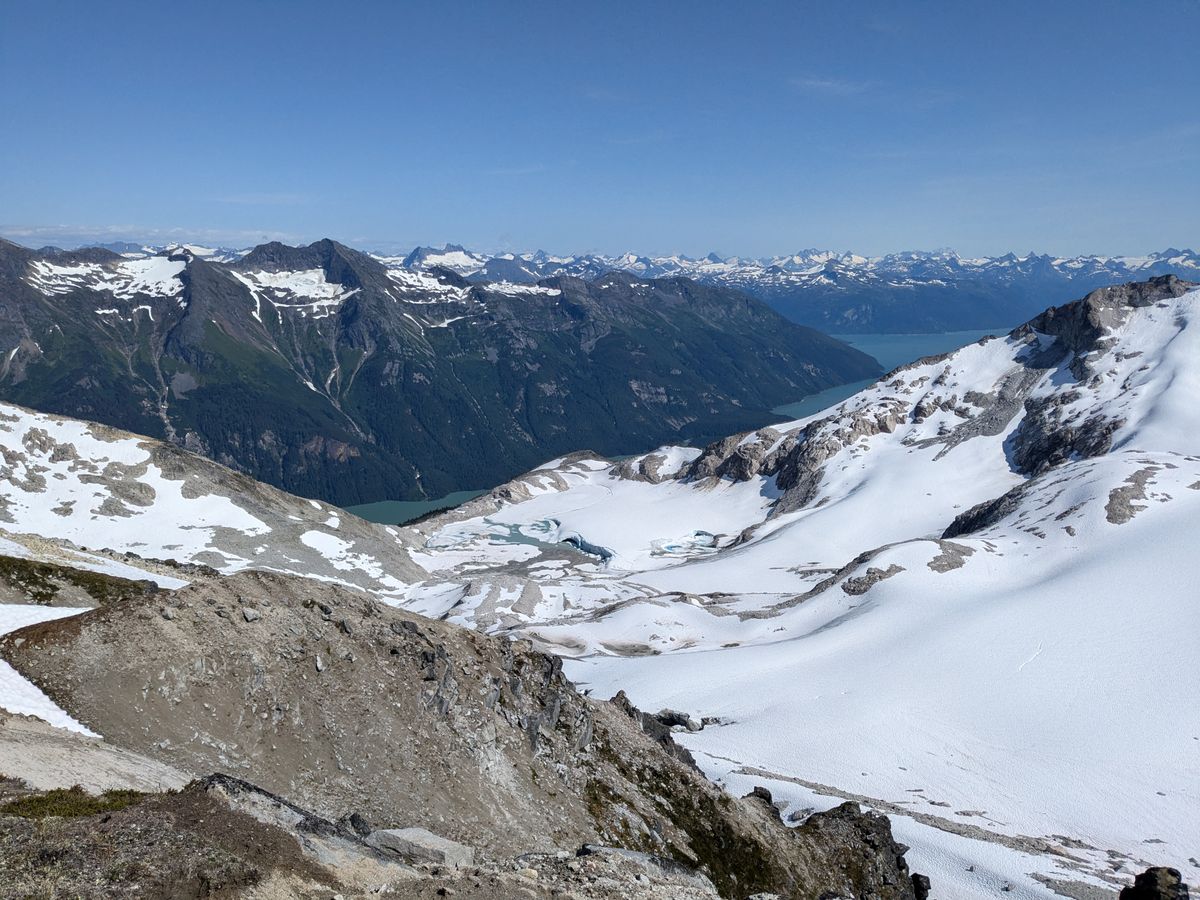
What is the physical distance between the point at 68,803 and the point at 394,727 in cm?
1309

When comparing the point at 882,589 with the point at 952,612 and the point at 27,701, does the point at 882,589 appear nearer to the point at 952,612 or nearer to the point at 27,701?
the point at 952,612

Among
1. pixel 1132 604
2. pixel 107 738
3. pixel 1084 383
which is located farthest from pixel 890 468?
pixel 107 738

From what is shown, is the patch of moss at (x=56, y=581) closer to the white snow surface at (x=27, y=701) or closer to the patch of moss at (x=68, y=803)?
the white snow surface at (x=27, y=701)

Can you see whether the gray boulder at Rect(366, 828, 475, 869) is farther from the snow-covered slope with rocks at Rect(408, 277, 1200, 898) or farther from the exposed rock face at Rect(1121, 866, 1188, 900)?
the snow-covered slope with rocks at Rect(408, 277, 1200, 898)

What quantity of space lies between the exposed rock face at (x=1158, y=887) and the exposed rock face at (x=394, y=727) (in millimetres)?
11272

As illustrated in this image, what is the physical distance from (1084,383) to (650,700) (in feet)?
527

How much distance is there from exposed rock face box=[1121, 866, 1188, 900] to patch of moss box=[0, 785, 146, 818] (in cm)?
3955

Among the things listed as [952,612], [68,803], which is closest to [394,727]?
[68,803]

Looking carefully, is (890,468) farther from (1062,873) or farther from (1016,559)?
(1062,873)

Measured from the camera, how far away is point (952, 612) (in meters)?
91.5

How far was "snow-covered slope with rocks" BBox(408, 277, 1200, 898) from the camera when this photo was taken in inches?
2159

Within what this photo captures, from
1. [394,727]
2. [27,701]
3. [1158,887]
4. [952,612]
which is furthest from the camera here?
[952,612]

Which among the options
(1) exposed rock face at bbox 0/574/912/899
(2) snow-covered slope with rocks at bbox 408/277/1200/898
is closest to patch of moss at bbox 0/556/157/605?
(1) exposed rock face at bbox 0/574/912/899

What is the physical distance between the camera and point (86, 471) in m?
124
